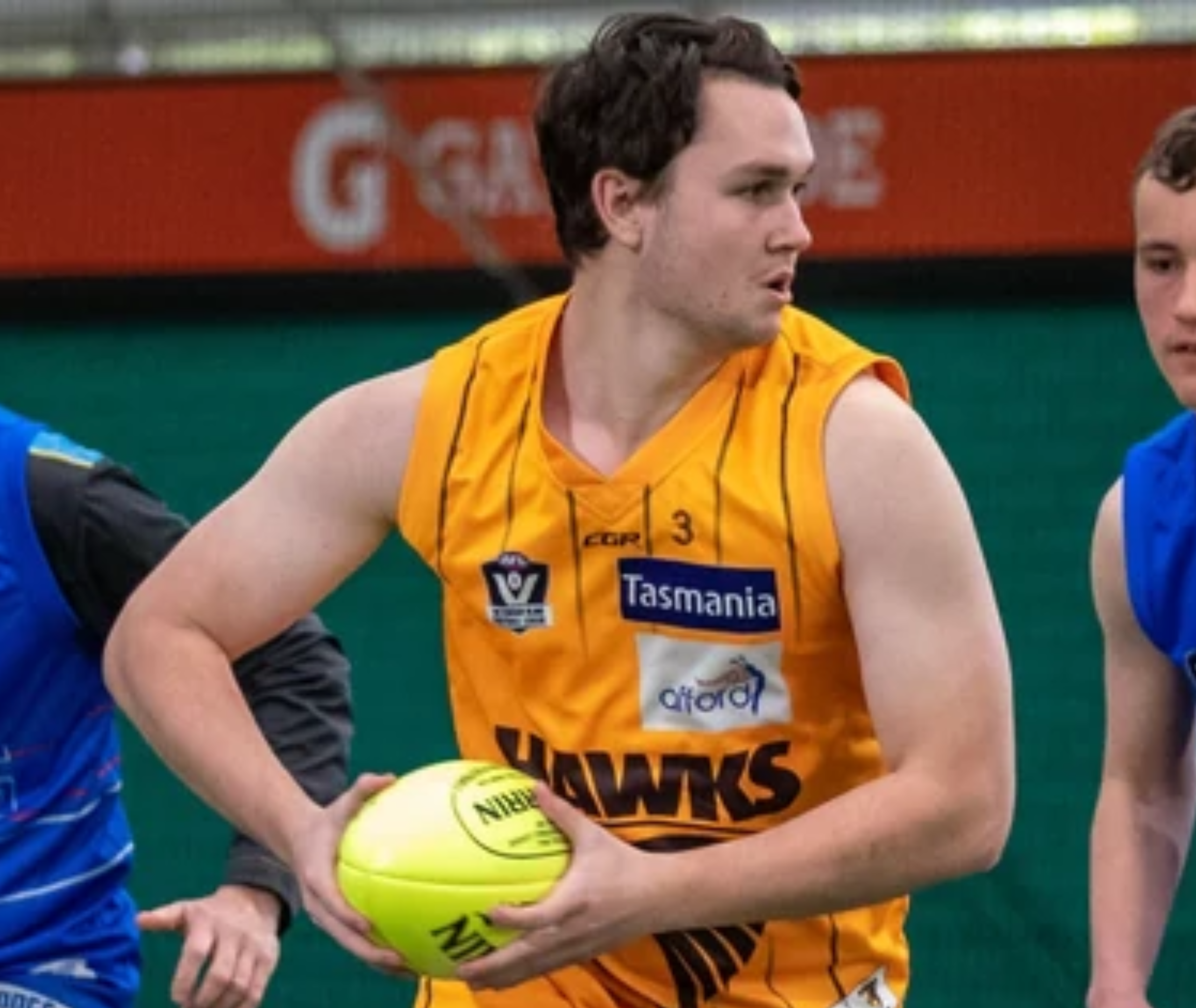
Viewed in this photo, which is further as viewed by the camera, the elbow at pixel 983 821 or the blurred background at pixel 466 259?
the blurred background at pixel 466 259

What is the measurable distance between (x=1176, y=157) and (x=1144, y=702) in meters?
0.70

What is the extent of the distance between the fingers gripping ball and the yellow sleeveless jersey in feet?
0.89

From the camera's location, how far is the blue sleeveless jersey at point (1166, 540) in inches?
150

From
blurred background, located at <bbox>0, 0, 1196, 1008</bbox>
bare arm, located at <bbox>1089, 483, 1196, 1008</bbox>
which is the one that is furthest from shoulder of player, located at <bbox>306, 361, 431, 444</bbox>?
blurred background, located at <bbox>0, 0, 1196, 1008</bbox>

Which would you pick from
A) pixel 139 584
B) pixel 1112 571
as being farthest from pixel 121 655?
pixel 1112 571

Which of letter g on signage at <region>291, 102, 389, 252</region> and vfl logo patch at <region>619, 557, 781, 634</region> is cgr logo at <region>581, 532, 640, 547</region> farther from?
letter g on signage at <region>291, 102, 389, 252</region>

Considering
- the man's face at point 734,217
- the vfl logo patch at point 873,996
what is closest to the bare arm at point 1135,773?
the vfl logo patch at point 873,996

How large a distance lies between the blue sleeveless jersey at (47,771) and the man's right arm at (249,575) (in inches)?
11.2

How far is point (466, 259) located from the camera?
223 inches

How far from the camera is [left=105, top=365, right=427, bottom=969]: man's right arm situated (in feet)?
11.9

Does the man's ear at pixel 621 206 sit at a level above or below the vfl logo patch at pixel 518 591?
above

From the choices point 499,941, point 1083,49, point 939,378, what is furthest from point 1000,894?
point 499,941

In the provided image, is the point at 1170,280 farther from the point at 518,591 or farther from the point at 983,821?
the point at 518,591

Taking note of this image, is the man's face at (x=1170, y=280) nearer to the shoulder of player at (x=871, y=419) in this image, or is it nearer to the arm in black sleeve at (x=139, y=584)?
the shoulder of player at (x=871, y=419)
